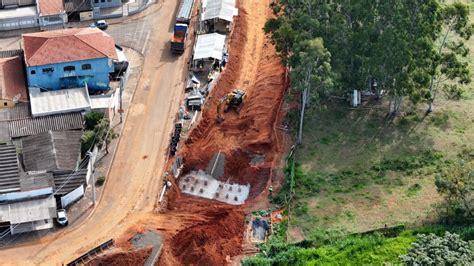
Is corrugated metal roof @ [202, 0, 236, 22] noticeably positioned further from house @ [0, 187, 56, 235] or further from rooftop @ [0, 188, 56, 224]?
rooftop @ [0, 188, 56, 224]

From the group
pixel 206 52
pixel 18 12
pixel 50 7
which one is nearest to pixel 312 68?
pixel 206 52

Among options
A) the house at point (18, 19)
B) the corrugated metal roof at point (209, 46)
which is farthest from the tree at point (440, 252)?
the house at point (18, 19)

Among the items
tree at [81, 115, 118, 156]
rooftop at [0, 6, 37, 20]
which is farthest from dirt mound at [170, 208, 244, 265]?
rooftop at [0, 6, 37, 20]

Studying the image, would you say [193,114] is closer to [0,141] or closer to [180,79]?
[180,79]

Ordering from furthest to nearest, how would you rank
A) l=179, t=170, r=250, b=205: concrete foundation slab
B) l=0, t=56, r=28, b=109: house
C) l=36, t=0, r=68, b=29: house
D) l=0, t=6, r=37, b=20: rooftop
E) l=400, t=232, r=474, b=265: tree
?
1. l=36, t=0, r=68, b=29: house
2. l=0, t=6, r=37, b=20: rooftop
3. l=0, t=56, r=28, b=109: house
4. l=179, t=170, r=250, b=205: concrete foundation slab
5. l=400, t=232, r=474, b=265: tree

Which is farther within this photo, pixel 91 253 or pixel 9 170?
pixel 9 170

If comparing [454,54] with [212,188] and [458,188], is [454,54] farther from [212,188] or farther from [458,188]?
[212,188]

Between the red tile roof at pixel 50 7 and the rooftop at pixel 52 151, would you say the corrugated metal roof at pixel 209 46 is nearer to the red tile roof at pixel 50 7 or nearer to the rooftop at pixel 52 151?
the red tile roof at pixel 50 7

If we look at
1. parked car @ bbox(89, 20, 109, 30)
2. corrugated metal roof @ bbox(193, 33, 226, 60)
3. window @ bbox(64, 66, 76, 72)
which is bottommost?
window @ bbox(64, 66, 76, 72)
